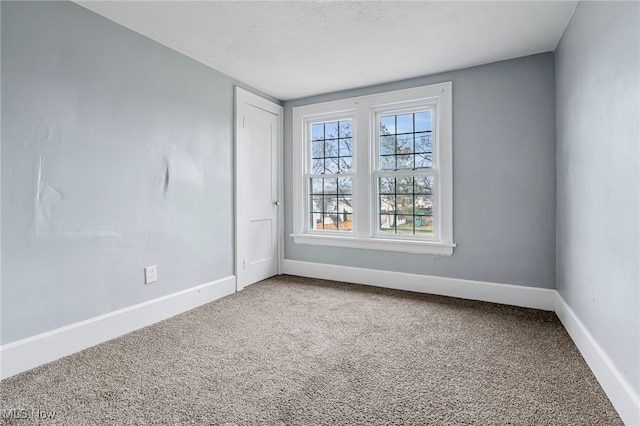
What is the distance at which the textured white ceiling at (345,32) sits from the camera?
2107 millimetres

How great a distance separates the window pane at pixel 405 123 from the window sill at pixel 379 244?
1.20 metres

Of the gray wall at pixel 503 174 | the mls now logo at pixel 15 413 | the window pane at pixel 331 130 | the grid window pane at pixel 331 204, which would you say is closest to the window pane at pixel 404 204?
the gray wall at pixel 503 174

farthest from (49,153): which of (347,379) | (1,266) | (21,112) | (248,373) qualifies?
(347,379)

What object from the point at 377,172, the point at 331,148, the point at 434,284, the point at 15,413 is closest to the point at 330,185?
the point at 331,148

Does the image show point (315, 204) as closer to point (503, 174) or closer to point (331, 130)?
point (331, 130)

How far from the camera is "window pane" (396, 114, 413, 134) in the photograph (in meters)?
3.46

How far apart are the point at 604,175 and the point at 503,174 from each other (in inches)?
51.2

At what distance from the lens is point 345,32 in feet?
7.89

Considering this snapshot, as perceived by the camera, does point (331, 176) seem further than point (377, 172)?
Yes

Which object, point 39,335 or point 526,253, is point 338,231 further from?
point 39,335

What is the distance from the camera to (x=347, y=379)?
173cm

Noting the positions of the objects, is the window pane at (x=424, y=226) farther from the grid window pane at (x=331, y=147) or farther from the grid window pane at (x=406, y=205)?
the grid window pane at (x=331, y=147)

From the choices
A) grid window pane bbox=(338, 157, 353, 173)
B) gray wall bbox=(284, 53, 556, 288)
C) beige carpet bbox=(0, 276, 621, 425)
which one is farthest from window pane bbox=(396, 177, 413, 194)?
beige carpet bbox=(0, 276, 621, 425)

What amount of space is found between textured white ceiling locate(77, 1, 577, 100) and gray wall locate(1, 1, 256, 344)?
0.28 meters
